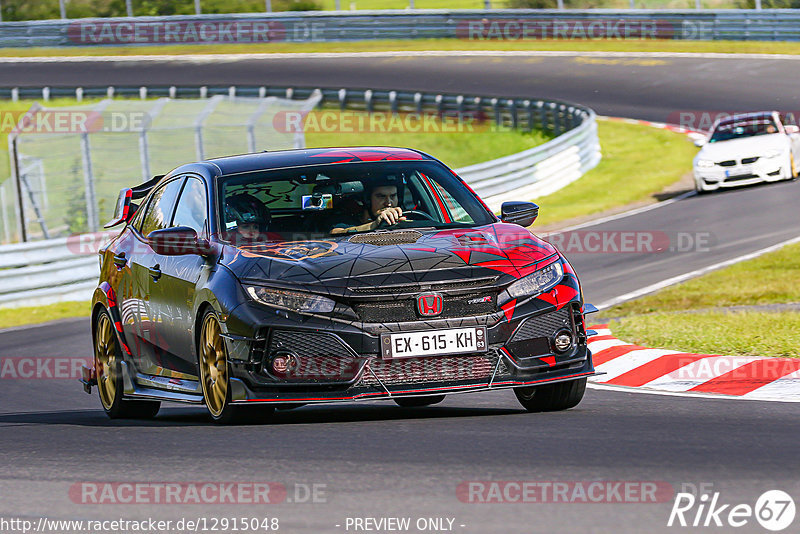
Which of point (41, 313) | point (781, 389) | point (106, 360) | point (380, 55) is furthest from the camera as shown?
point (380, 55)

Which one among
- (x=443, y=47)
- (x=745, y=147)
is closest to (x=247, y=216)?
(x=745, y=147)

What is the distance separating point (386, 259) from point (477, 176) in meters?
17.5

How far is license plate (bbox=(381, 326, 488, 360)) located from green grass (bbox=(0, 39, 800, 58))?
35.5 metres

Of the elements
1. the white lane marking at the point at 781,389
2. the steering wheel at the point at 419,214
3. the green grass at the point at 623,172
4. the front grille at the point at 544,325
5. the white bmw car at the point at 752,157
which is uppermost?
the steering wheel at the point at 419,214

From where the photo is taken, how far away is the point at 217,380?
7.00 metres

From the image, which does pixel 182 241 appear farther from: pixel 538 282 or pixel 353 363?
pixel 538 282

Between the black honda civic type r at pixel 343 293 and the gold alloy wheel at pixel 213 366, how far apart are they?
0.04ft

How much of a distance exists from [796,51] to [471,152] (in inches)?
473

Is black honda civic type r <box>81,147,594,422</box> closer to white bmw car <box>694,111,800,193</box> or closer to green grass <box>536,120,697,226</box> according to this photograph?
green grass <box>536,120,697,226</box>

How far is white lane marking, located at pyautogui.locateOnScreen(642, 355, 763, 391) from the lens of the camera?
8742 millimetres

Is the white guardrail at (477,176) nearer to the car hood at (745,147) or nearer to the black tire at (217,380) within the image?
the car hood at (745,147)

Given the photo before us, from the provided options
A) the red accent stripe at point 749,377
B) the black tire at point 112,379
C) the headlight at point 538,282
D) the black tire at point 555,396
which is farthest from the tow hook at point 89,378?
the red accent stripe at point 749,377

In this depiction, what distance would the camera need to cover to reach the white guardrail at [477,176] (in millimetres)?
18047

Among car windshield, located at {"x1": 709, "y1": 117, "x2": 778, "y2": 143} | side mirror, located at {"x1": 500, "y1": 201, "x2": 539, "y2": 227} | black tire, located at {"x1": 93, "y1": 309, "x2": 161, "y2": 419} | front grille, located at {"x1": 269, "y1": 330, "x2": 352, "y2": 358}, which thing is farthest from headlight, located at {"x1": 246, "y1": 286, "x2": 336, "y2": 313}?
car windshield, located at {"x1": 709, "y1": 117, "x2": 778, "y2": 143}
